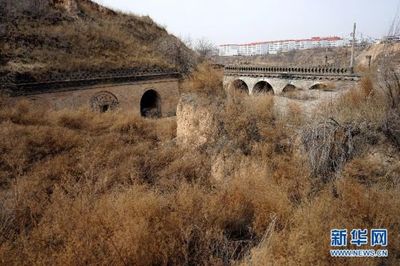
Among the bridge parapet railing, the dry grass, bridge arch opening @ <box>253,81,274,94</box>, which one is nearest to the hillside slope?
the bridge parapet railing

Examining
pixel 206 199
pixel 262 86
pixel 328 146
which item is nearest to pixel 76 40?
pixel 262 86

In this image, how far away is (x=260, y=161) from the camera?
225 inches

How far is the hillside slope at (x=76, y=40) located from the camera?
14648 millimetres

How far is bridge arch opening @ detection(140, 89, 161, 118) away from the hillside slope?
1.75 meters

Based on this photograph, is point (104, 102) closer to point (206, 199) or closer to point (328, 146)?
point (206, 199)

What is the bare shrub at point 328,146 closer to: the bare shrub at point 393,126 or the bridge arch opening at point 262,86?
the bare shrub at point 393,126

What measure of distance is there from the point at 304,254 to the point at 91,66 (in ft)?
50.4

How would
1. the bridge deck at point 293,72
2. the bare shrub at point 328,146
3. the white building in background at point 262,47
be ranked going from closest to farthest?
1. the bare shrub at point 328,146
2. the bridge deck at point 293,72
3. the white building in background at point 262,47

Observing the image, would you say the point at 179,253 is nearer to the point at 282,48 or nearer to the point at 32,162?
the point at 32,162

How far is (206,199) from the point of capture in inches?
173

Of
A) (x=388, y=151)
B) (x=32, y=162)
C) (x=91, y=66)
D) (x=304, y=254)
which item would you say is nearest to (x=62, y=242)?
(x=304, y=254)

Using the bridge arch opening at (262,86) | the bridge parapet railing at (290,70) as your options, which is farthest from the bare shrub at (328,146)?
the bridge arch opening at (262,86)

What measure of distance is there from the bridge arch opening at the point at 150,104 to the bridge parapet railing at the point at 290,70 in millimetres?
7614

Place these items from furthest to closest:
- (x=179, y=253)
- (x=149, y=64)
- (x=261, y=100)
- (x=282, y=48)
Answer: (x=282, y=48), (x=149, y=64), (x=261, y=100), (x=179, y=253)
